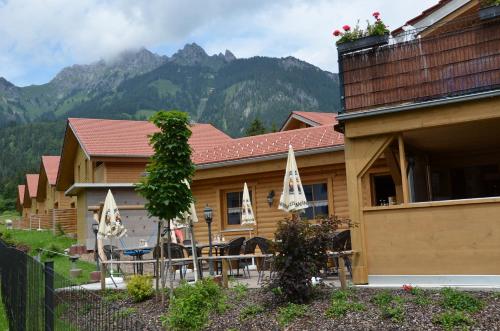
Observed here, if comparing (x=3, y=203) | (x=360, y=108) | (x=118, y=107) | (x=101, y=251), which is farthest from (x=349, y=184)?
(x=118, y=107)

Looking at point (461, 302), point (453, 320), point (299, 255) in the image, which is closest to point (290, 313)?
point (299, 255)

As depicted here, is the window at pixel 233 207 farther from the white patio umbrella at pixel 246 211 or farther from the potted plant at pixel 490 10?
the potted plant at pixel 490 10

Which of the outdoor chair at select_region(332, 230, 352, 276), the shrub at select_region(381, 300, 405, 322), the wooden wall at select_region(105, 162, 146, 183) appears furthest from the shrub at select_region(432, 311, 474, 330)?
the wooden wall at select_region(105, 162, 146, 183)

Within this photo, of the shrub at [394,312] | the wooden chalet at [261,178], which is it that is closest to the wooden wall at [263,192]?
the wooden chalet at [261,178]

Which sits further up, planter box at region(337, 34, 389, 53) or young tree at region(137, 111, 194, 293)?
planter box at region(337, 34, 389, 53)

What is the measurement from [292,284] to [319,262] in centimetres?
62

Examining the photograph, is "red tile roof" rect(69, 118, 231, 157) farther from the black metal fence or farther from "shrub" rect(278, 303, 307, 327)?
"shrub" rect(278, 303, 307, 327)

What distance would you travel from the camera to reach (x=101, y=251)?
1392 centimetres

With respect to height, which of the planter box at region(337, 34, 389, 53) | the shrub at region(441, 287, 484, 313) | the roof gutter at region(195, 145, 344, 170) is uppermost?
the planter box at region(337, 34, 389, 53)

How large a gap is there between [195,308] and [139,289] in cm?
306

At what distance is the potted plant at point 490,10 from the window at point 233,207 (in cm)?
873

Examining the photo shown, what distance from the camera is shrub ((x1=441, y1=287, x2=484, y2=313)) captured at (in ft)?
24.6

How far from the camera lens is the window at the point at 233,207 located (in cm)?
1599

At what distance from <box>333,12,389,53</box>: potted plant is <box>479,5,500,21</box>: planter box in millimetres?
1524
